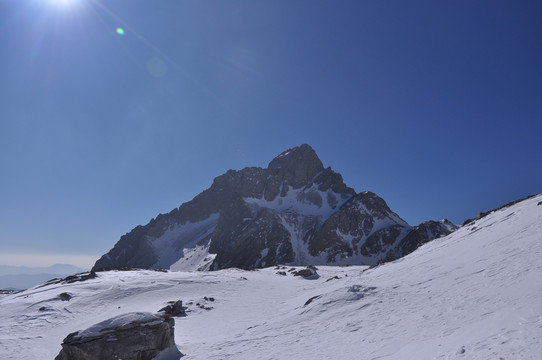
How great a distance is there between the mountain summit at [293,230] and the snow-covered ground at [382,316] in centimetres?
9197

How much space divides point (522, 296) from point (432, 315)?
11.7 feet

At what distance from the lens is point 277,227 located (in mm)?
140375

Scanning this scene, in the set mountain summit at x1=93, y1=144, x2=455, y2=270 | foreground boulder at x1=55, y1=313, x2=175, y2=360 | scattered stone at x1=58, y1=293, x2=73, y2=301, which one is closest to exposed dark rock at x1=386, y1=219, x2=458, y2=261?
mountain summit at x1=93, y1=144, x2=455, y2=270

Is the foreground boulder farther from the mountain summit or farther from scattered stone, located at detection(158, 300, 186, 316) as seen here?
the mountain summit

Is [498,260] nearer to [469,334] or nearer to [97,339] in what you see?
[469,334]

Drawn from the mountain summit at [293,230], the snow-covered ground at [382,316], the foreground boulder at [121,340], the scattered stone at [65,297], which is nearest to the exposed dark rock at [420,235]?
the mountain summit at [293,230]

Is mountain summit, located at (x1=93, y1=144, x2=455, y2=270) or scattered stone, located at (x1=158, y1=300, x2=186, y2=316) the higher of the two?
mountain summit, located at (x1=93, y1=144, x2=455, y2=270)

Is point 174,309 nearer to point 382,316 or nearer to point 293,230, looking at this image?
→ point 382,316

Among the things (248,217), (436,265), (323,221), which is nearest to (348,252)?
(323,221)

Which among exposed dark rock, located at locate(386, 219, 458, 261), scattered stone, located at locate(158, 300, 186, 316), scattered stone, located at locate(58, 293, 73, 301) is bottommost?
scattered stone, located at locate(158, 300, 186, 316)

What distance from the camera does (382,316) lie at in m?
15.1

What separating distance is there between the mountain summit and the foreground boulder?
10476 cm

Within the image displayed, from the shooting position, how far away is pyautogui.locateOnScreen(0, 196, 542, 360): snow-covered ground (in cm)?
932

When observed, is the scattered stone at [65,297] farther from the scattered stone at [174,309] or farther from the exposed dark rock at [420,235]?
the exposed dark rock at [420,235]
